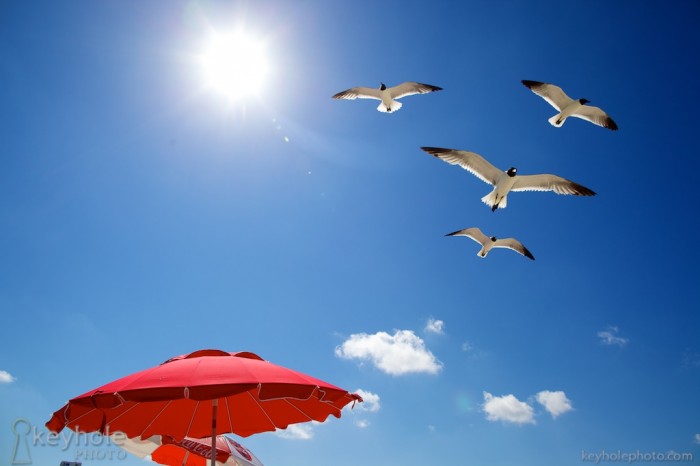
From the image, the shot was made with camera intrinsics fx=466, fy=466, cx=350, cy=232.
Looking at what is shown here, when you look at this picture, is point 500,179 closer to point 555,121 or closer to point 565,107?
point 555,121

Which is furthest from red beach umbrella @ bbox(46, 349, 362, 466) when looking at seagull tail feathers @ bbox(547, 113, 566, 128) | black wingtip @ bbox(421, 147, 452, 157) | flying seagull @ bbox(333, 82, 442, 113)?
flying seagull @ bbox(333, 82, 442, 113)

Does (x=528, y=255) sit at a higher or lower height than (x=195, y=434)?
higher

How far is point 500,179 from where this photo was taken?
12.9 meters

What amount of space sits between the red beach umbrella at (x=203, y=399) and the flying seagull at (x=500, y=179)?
8505 mm

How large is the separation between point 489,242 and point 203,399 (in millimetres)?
12594

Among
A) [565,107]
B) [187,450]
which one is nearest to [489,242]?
[565,107]

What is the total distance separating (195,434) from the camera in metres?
5.60

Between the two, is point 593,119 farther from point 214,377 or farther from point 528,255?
point 214,377

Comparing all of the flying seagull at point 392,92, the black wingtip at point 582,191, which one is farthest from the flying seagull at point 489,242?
the flying seagull at point 392,92

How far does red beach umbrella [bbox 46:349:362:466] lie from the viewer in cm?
349

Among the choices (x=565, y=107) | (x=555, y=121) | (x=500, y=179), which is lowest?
(x=500, y=179)

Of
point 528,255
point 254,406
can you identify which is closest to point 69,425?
point 254,406

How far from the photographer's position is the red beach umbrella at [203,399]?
3488mm

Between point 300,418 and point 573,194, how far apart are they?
1030 cm
